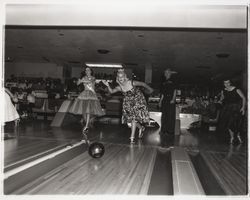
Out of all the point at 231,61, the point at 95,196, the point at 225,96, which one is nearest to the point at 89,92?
the point at 225,96

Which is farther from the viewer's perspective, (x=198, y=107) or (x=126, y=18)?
(x=198, y=107)

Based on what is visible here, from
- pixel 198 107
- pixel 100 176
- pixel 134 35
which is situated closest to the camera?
pixel 100 176

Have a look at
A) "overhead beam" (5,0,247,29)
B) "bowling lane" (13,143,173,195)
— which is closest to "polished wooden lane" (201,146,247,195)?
"bowling lane" (13,143,173,195)

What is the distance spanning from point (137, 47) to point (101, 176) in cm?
869

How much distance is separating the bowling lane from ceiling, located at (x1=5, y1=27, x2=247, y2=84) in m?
4.90

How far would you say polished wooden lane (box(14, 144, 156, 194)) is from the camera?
2.35 m

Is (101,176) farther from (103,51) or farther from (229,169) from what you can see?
(103,51)

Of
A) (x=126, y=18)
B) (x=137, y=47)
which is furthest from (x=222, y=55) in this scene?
(x=126, y=18)

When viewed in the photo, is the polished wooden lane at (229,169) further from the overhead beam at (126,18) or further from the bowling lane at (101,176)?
the overhead beam at (126,18)

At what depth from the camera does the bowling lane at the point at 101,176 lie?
2346mm

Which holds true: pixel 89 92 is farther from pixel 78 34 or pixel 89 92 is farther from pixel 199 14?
pixel 78 34

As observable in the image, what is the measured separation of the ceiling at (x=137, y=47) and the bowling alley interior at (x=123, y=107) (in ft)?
0.13

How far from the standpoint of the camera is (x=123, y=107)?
5168 mm

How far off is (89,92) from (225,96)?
2711mm
